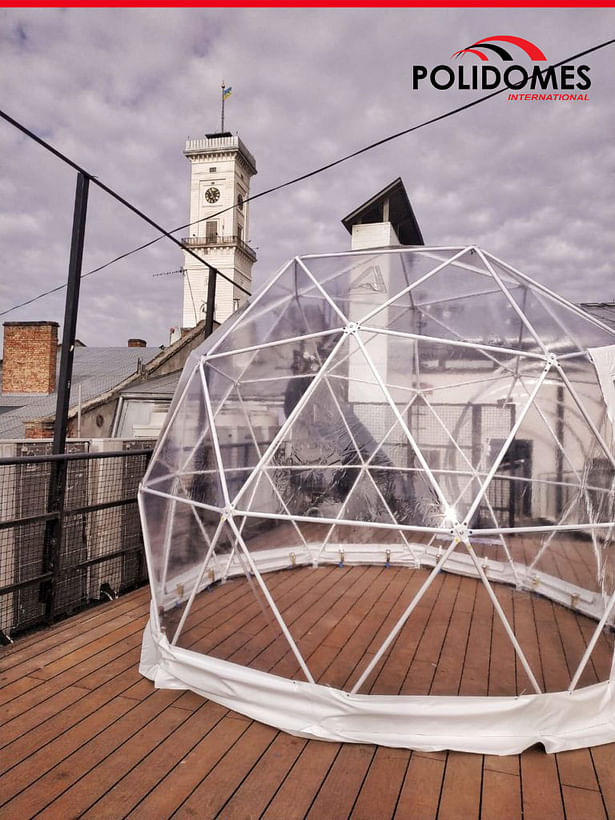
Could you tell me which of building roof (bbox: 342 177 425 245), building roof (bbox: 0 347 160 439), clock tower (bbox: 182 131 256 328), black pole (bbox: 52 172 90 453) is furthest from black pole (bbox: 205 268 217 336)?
clock tower (bbox: 182 131 256 328)

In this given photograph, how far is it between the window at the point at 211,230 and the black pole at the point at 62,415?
39.7m

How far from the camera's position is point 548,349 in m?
3.92

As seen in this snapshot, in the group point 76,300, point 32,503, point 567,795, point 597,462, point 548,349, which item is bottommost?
point 567,795

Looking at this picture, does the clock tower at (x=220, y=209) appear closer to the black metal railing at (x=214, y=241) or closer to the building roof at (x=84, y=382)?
the black metal railing at (x=214, y=241)

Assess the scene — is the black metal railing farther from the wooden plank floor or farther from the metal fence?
the wooden plank floor

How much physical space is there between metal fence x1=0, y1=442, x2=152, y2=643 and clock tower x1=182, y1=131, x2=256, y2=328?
36.6m

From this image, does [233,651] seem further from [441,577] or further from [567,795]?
[441,577]

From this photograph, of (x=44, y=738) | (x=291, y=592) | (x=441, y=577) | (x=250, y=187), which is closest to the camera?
(x=44, y=738)

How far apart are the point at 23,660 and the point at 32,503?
125cm

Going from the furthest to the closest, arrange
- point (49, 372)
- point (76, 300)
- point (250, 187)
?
point (250, 187) < point (49, 372) < point (76, 300)

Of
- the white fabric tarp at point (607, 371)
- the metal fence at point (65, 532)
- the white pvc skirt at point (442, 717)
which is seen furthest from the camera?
the metal fence at point (65, 532)

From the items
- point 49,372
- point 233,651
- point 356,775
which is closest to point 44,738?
point 233,651

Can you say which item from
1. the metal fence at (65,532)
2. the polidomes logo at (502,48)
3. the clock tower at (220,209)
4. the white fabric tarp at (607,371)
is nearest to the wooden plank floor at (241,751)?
the metal fence at (65,532)

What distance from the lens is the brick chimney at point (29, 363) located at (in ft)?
49.1
